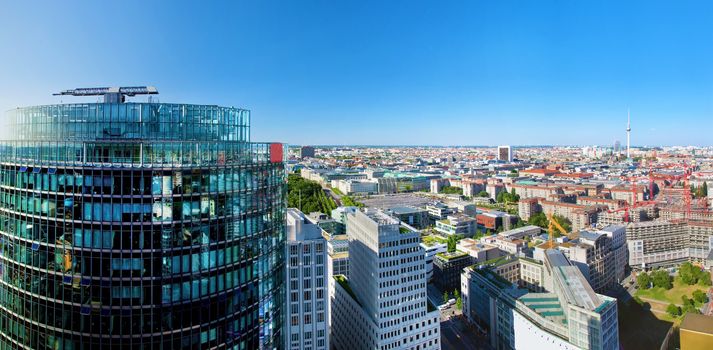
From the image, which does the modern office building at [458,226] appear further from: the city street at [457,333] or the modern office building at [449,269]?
the city street at [457,333]

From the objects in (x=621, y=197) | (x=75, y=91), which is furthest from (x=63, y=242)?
(x=621, y=197)

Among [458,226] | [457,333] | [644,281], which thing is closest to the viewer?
[457,333]

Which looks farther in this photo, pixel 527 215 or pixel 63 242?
pixel 527 215

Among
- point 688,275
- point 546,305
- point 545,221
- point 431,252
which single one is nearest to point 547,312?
point 546,305

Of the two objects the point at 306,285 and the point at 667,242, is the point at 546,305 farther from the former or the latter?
the point at 667,242

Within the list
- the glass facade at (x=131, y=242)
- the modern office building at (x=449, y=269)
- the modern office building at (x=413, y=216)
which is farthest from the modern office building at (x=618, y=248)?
the glass facade at (x=131, y=242)

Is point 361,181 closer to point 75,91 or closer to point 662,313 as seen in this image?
point 662,313
